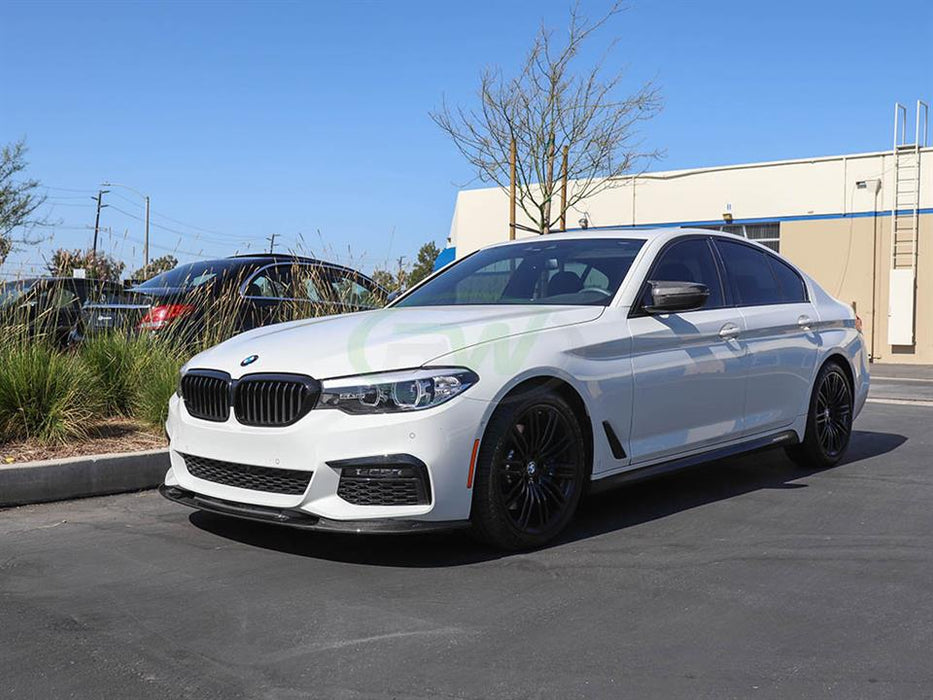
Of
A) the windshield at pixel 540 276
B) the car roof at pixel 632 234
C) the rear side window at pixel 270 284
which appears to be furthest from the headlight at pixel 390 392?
the rear side window at pixel 270 284

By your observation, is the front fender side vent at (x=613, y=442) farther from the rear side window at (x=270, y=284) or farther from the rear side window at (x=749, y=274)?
the rear side window at (x=270, y=284)

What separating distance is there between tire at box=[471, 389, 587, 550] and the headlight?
0.32 m

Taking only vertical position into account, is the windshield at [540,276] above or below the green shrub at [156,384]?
above

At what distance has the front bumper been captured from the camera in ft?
13.9

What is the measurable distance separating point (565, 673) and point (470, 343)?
1.72 meters

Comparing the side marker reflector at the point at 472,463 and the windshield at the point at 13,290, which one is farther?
the windshield at the point at 13,290

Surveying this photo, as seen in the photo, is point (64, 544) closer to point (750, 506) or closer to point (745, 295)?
point (750, 506)

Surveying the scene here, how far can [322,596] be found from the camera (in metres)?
4.03

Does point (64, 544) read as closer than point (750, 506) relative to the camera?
Yes

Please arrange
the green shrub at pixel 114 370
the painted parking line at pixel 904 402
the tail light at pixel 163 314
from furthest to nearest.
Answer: the painted parking line at pixel 904 402 → the tail light at pixel 163 314 → the green shrub at pixel 114 370

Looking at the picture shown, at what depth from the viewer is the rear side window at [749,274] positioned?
6.29 m

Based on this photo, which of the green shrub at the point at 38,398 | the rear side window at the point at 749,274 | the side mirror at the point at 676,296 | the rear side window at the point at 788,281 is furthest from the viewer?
the rear side window at the point at 788,281

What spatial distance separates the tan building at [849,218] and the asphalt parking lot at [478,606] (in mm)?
19992

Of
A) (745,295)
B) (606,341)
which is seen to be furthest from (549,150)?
(606,341)
